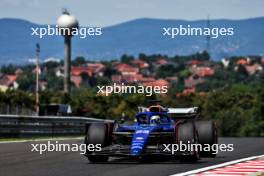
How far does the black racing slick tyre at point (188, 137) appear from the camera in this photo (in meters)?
16.3

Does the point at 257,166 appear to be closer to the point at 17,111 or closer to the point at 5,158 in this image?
the point at 5,158

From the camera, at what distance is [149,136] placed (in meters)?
16.6

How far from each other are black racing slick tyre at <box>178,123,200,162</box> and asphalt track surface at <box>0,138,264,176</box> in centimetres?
17

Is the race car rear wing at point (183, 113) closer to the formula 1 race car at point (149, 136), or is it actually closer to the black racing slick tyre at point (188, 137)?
the formula 1 race car at point (149, 136)

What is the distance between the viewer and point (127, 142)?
17.1 meters

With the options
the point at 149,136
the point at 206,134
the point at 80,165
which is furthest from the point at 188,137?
the point at 80,165

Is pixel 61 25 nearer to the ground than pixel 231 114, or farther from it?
farther from it

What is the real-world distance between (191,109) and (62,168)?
15.6ft

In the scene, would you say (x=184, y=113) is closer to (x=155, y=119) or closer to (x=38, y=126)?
(x=155, y=119)

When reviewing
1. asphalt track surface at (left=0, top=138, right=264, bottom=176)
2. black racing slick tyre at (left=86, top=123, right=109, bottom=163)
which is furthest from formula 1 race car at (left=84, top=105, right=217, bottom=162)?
asphalt track surface at (left=0, top=138, right=264, bottom=176)

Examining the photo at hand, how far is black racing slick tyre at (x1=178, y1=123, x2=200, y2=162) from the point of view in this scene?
16.3 m

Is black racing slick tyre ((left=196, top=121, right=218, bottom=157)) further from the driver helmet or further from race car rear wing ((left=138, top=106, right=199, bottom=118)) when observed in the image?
the driver helmet

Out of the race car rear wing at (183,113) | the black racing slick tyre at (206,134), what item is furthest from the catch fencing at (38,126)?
the black racing slick tyre at (206,134)

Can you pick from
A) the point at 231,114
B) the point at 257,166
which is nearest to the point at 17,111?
the point at 257,166
